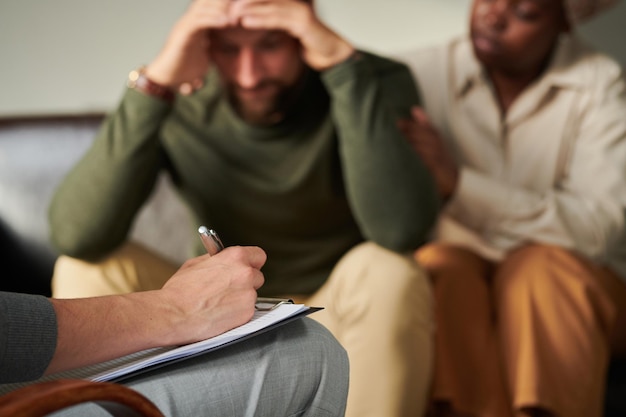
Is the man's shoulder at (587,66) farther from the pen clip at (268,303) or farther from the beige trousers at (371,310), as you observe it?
the pen clip at (268,303)

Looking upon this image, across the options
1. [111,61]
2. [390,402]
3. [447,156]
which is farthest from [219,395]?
[111,61]

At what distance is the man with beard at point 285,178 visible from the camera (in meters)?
1.02

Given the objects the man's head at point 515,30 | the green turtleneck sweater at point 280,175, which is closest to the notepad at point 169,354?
the green turtleneck sweater at point 280,175

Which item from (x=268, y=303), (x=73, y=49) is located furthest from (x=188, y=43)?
(x=268, y=303)

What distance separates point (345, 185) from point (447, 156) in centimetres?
20

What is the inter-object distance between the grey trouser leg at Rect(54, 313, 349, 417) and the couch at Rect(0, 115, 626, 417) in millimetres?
Answer: 714

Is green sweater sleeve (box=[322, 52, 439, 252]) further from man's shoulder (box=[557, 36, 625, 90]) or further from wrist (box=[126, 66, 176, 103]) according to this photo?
man's shoulder (box=[557, 36, 625, 90])

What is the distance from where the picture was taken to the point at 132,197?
3.80 feet

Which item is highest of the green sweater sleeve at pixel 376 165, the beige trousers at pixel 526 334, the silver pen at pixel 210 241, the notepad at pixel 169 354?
the silver pen at pixel 210 241

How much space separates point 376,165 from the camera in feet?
3.75

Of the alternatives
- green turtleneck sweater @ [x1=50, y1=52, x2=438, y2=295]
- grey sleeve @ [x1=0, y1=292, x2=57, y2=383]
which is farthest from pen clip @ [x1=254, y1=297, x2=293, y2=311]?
green turtleneck sweater @ [x1=50, y1=52, x2=438, y2=295]

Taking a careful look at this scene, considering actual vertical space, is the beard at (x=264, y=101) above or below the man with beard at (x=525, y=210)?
above

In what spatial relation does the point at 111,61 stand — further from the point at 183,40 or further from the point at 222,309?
the point at 222,309

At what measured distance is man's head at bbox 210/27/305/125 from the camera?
3.87 ft
